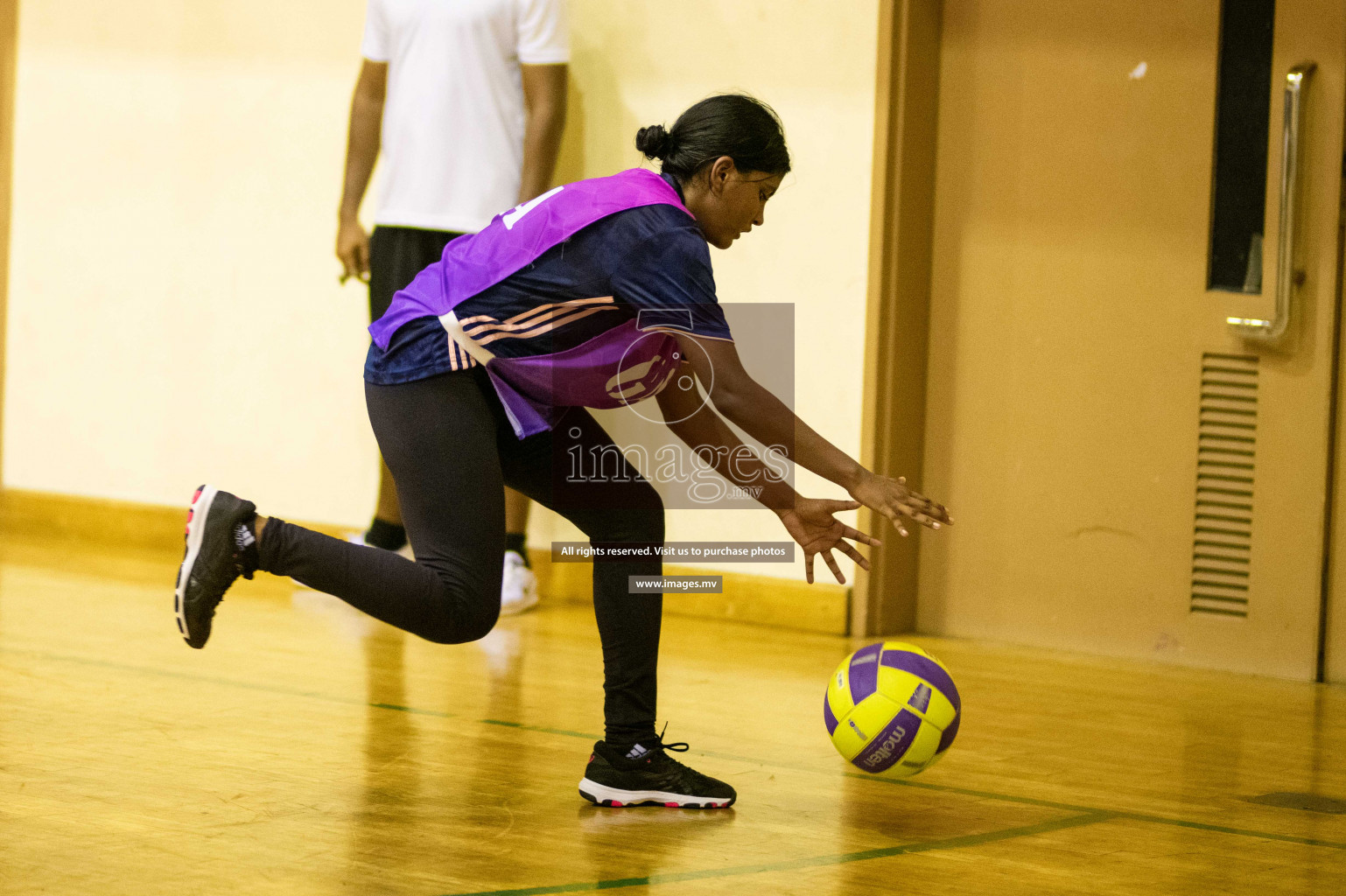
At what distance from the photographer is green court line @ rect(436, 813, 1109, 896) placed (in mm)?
2123

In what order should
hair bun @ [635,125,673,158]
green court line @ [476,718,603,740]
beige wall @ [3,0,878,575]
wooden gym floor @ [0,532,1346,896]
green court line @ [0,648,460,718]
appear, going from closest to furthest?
wooden gym floor @ [0,532,1346,896]
hair bun @ [635,125,673,158]
green court line @ [476,718,603,740]
green court line @ [0,648,460,718]
beige wall @ [3,0,878,575]

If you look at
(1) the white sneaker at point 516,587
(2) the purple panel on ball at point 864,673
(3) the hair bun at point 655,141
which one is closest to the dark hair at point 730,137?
(3) the hair bun at point 655,141

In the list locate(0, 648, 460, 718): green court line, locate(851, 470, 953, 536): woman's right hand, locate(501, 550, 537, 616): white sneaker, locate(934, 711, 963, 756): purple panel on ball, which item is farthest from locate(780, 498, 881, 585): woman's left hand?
locate(501, 550, 537, 616): white sneaker

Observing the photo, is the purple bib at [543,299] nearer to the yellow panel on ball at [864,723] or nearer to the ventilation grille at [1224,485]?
the yellow panel on ball at [864,723]

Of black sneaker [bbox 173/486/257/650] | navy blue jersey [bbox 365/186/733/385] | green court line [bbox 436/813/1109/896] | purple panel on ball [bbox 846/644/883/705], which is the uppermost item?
navy blue jersey [bbox 365/186/733/385]

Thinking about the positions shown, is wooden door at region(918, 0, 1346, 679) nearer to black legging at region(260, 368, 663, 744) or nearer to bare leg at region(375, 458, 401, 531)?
bare leg at region(375, 458, 401, 531)

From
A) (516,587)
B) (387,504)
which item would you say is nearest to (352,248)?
(387,504)

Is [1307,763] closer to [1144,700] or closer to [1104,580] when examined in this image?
[1144,700]

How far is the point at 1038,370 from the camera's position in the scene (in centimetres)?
432

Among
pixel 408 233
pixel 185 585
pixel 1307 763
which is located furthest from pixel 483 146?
pixel 1307 763

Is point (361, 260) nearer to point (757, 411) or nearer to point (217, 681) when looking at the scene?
point (217, 681)

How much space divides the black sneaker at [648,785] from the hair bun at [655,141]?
3.37ft

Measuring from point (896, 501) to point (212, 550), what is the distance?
110 centimetres

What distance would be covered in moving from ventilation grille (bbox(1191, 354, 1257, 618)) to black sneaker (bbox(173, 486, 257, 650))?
2.71 metres
